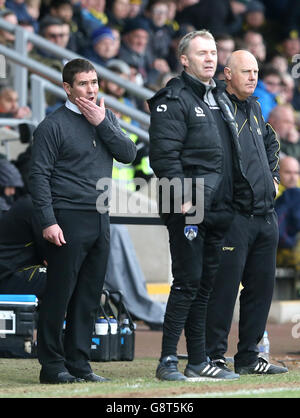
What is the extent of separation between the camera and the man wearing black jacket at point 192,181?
666 cm

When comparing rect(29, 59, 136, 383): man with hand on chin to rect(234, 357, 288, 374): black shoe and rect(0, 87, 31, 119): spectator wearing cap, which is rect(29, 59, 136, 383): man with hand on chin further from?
rect(0, 87, 31, 119): spectator wearing cap

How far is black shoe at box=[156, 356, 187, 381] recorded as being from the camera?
667cm

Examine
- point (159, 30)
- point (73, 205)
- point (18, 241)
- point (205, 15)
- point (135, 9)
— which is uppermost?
point (205, 15)

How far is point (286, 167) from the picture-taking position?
1196 cm

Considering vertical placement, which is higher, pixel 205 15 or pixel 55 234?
pixel 205 15

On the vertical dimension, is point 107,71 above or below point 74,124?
above

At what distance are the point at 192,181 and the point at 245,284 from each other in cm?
104

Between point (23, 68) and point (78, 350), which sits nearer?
point (78, 350)

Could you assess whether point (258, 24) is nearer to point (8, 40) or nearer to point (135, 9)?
point (135, 9)

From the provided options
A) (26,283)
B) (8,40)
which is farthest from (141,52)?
(26,283)

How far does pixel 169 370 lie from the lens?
22.0 ft

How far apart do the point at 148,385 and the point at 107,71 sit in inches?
238

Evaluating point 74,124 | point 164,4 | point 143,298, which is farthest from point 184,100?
point 164,4
